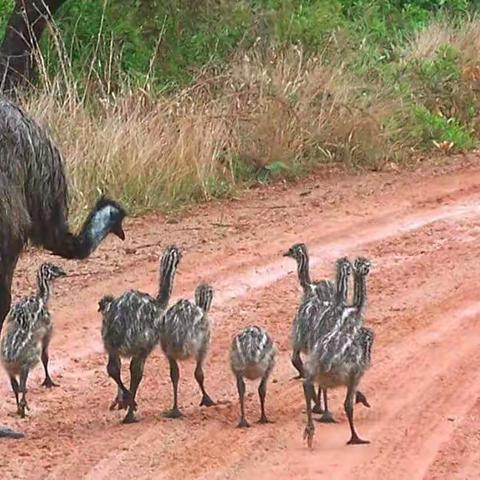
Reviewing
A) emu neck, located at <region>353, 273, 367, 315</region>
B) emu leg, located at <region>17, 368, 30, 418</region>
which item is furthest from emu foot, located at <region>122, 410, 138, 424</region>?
emu neck, located at <region>353, 273, 367, 315</region>

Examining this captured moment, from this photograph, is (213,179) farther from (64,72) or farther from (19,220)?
(19,220)

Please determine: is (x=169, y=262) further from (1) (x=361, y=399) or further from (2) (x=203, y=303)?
(1) (x=361, y=399)

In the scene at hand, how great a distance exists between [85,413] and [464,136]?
8542 mm

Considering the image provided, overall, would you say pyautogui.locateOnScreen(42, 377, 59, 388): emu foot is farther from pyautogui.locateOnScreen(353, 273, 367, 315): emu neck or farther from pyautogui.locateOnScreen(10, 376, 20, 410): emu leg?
pyautogui.locateOnScreen(353, 273, 367, 315): emu neck

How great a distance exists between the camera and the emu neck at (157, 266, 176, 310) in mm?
7645

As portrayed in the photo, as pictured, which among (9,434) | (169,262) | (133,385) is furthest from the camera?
(169,262)

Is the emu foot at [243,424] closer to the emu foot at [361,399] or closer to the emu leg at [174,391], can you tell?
the emu leg at [174,391]

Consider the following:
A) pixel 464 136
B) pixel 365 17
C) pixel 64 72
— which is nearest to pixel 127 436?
pixel 64 72

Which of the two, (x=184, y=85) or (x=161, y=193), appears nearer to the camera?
(x=161, y=193)

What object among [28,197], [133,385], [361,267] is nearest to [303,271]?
[361,267]

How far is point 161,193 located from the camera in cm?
1238

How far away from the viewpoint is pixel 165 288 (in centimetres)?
772

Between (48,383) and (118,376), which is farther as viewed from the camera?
(48,383)

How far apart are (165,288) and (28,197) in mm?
839
